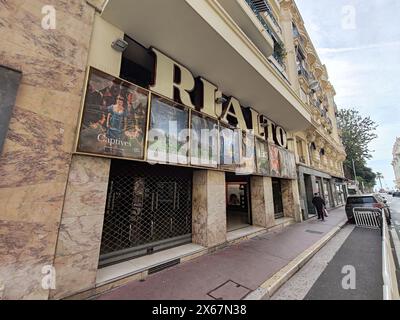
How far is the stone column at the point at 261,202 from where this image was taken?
24.1ft

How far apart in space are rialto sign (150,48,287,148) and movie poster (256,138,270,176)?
399 millimetres

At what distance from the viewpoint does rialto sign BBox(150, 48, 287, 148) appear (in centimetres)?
455

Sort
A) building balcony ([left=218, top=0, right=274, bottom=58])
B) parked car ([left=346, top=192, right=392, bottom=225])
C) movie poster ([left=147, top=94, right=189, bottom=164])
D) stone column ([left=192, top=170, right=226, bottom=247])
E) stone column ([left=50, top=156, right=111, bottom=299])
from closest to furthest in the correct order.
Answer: stone column ([left=50, top=156, right=111, bottom=299]) < movie poster ([left=147, top=94, right=189, bottom=164]) < stone column ([left=192, top=170, right=226, bottom=247]) < building balcony ([left=218, top=0, right=274, bottom=58]) < parked car ([left=346, top=192, right=392, bottom=225])

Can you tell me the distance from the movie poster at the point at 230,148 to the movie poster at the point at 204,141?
34 centimetres

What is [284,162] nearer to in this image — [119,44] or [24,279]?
[119,44]

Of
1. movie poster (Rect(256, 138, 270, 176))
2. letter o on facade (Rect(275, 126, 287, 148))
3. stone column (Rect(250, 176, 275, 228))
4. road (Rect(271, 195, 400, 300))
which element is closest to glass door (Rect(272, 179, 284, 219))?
letter o on facade (Rect(275, 126, 287, 148))

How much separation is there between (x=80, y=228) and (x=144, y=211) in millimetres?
1844

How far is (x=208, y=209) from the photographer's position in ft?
16.2

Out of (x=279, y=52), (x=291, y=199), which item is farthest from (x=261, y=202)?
(x=279, y=52)

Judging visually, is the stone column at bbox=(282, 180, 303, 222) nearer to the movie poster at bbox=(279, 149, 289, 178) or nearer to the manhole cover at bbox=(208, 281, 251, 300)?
the movie poster at bbox=(279, 149, 289, 178)
